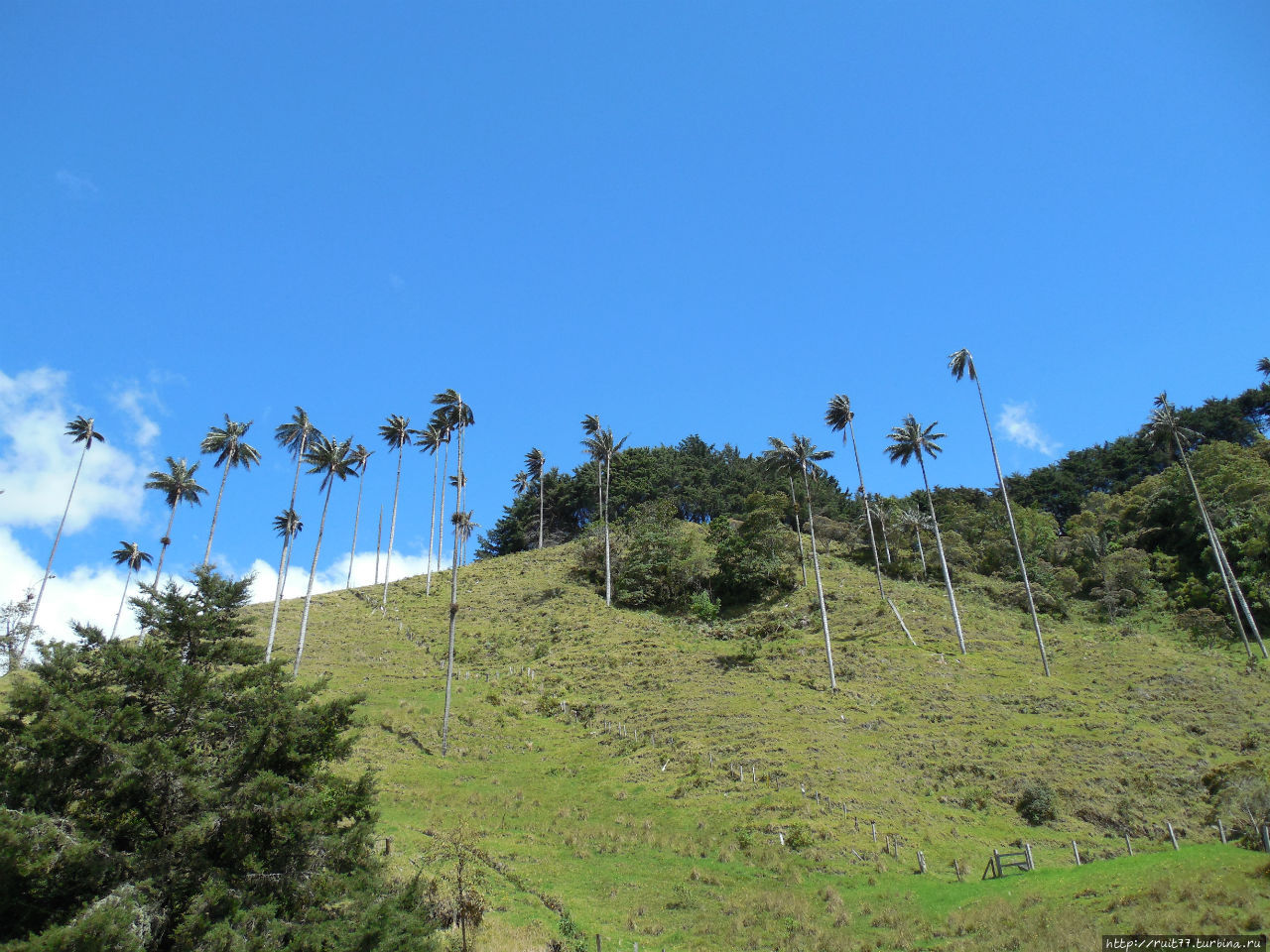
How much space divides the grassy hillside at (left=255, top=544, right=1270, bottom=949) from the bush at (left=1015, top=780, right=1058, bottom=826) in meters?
0.52

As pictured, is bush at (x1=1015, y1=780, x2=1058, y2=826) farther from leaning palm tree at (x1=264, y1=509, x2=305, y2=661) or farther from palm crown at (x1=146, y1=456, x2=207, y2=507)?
palm crown at (x1=146, y1=456, x2=207, y2=507)

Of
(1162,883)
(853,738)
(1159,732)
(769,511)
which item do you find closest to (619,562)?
(769,511)

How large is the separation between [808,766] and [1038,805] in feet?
35.1

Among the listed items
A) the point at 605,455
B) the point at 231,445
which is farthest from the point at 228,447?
the point at 605,455

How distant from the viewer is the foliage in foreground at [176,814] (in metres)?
15.4

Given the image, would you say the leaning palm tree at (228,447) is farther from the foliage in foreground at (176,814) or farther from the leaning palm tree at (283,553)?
the foliage in foreground at (176,814)

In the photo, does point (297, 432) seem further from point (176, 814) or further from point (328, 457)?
point (176, 814)

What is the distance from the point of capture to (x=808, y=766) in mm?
38250

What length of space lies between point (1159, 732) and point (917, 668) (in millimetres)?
15084

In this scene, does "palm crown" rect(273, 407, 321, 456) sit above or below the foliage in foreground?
above

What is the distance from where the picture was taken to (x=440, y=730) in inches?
1719

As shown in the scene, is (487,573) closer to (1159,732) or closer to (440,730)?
(440,730)

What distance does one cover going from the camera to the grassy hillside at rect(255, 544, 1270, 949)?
23.0 m

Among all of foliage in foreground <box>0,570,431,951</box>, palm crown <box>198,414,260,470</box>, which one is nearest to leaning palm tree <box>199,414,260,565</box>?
palm crown <box>198,414,260,470</box>
